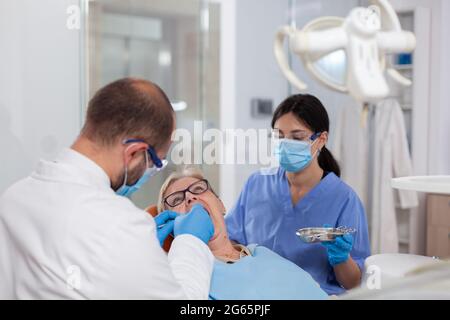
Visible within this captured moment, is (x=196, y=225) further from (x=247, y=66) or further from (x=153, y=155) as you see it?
(x=247, y=66)

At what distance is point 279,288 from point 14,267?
556 mm

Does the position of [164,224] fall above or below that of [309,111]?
below

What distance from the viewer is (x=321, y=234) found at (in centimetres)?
127

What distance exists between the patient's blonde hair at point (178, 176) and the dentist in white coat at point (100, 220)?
0.41 metres

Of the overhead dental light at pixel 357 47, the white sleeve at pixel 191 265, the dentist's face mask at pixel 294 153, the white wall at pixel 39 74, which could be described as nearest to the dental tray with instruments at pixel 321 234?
the dentist's face mask at pixel 294 153

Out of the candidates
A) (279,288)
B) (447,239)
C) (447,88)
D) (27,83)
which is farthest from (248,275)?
(27,83)

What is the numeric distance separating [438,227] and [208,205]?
22.1 inches

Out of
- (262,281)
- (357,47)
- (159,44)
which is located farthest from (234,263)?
(159,44)

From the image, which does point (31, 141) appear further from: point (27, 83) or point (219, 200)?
point (219, 200)

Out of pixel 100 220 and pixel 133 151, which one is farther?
pixel 133 151

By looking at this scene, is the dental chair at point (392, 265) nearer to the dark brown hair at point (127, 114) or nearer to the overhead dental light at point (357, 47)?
the overhead dental light at point (357, 47)

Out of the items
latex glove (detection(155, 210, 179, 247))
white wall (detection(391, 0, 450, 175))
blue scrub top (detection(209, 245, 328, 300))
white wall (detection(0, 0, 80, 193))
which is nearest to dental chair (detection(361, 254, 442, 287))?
blue scrub top (detection(209, 245, 328, 300))

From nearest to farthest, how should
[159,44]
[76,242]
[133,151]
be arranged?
1. [76,242]
2. [133,151]
3. [159,44]

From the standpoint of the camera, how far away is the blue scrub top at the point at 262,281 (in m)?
1.16
